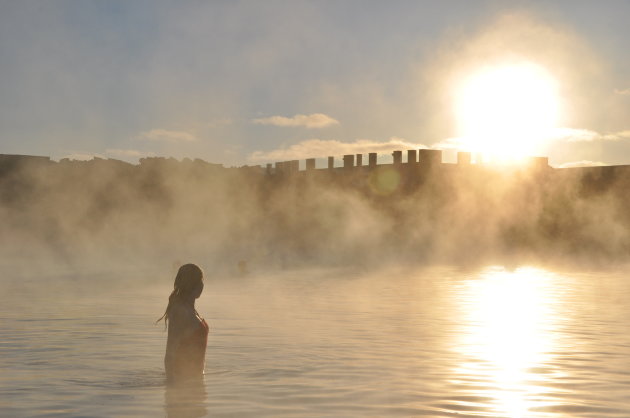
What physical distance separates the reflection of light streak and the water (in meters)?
0.03

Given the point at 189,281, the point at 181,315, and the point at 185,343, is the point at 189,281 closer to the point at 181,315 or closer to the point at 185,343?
the point at 181,315

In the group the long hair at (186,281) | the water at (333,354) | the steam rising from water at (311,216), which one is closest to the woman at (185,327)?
the long hair at (186,281)

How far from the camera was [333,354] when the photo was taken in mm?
Answer: 11633

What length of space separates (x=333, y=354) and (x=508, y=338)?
293cm

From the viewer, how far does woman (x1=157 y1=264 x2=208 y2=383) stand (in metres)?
8.52

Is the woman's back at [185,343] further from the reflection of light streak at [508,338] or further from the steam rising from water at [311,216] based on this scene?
the steam rising from water at [311,216]

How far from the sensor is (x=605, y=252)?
44469 mm

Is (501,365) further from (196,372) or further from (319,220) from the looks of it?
(319,220)

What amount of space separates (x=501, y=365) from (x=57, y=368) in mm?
4903

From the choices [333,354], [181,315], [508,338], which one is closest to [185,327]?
[181,315]

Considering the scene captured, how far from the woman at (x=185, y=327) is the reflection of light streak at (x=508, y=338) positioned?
2.69 meters

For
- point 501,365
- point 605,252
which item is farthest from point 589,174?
point 501,365

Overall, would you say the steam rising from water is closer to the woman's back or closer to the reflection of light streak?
the reflection of light streak

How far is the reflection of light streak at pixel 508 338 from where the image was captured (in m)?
8.87
